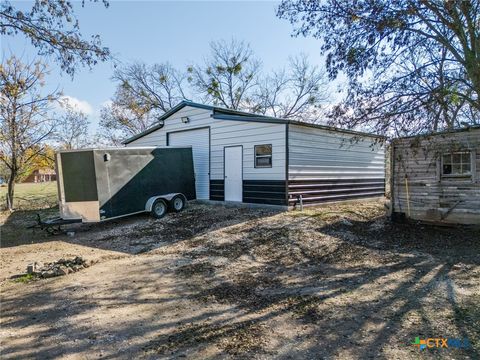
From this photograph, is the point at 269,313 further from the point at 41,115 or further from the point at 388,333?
the point at 41,115

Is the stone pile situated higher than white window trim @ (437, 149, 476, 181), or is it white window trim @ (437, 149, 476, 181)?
white window trim @ (437, 149, 476, 181)

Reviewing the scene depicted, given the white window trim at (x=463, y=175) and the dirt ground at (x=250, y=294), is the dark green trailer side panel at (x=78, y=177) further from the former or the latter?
the white window trim at (x=463, y=175)

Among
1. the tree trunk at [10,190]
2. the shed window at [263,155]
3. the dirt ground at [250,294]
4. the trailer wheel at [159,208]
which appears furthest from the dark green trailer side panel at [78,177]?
the tree trunk at [10,190]

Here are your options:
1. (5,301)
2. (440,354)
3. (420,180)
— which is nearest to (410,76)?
(420,180)

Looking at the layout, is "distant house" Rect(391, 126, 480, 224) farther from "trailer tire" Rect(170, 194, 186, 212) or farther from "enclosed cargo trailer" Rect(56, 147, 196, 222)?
"enclosed cargo trailer" Rect(56, 147, 196, 222)

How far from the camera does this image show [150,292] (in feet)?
17.2

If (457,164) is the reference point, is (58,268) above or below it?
below

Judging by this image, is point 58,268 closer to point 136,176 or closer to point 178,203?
point 136,176

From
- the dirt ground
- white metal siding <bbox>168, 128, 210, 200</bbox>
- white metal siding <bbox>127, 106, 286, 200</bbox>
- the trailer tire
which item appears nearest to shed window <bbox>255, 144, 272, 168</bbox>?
white metal siding <bbox>127, 106, 286, 200</bbox>

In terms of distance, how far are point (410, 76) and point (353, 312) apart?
474 cm

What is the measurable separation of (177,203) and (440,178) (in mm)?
7992

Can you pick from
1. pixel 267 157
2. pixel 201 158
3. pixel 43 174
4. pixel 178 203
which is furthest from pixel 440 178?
pixel 43 174

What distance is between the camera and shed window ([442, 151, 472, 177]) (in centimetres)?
909

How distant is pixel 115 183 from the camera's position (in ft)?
34.7
